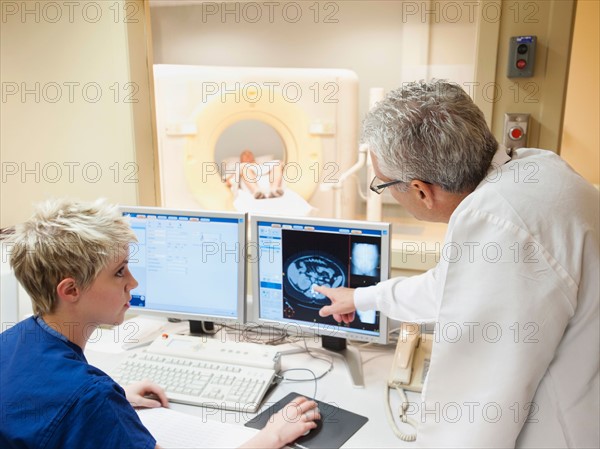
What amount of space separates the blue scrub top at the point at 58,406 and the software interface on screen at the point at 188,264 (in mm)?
682

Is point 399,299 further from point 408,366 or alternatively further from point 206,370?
point 206,370

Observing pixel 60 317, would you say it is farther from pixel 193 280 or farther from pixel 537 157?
pixel 537 157

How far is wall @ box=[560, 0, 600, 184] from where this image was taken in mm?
3334

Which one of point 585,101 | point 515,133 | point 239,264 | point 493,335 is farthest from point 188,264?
point 585,101

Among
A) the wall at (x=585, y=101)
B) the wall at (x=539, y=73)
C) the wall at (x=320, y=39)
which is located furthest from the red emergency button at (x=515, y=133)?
the wall at (x=585, y=101)

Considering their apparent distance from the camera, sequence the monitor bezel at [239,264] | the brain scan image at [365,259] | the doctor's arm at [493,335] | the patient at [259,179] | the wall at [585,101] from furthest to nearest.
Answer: the wall at [585,101] → the patient at [259,179] → the monitor bezel at [239,264] → the brain scan image at [365,259] → the doctor's arm at [493,335]

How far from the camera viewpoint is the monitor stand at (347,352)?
159 cm

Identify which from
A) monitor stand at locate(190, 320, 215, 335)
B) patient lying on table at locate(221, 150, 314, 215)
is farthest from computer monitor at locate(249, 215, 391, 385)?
patient lying on table at locate(221, 150, 314, 215)

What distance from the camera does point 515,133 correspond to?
1.84m

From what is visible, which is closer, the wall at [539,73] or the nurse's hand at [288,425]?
the nurse's hand at [288,425]

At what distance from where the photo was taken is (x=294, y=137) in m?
2.82

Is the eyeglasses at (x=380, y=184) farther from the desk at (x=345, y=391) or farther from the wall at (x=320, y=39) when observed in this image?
the wall at (x=320, y=39)

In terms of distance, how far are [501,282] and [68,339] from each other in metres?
0.82

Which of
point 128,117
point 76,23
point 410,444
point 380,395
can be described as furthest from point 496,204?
point 76,23
